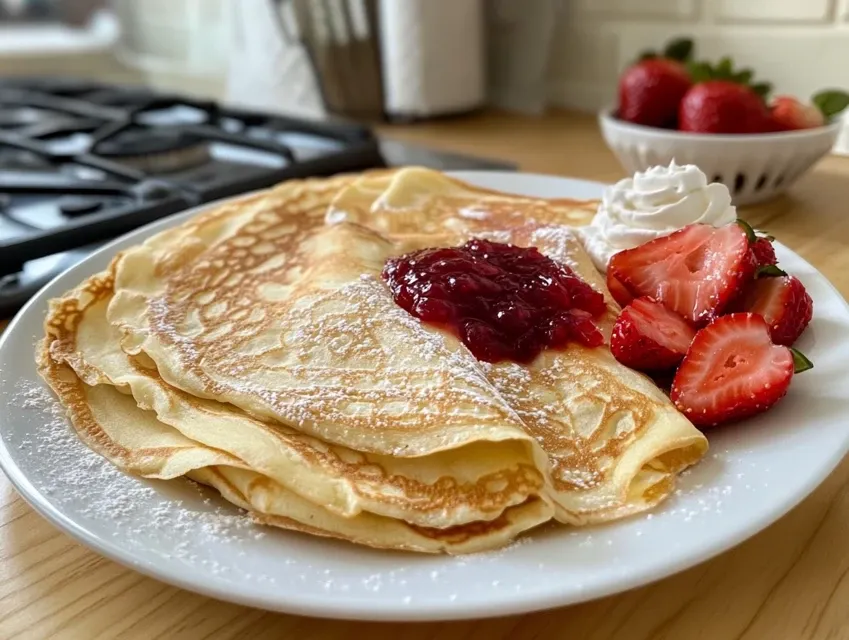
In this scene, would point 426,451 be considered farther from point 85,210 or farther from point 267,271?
point 85,210

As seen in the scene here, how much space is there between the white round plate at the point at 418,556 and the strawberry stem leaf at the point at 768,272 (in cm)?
14

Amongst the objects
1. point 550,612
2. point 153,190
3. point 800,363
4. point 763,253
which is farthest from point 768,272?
point 153,190

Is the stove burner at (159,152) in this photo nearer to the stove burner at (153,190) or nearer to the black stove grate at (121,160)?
the black stove grate at (121,160)

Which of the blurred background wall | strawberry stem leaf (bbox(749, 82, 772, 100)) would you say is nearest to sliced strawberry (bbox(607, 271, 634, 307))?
strawberry stem leaf (bbox(749, 82, 772, 100))

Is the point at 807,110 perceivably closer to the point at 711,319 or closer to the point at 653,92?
the point at 653,92

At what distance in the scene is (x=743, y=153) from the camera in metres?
1.47

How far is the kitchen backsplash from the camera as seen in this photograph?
6.03 feet

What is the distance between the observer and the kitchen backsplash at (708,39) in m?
1.84

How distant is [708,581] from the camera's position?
2.21 feet

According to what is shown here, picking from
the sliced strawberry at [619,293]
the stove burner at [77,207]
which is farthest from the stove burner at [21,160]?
the sliced strawberry at [619,293]

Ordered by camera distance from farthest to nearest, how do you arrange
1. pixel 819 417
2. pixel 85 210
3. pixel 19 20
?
pixel 19 20 < pixel 85 210 < pixel 819 417

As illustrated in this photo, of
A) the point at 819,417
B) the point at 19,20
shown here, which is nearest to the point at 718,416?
the point at 819,417

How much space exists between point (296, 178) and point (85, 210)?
41 cm

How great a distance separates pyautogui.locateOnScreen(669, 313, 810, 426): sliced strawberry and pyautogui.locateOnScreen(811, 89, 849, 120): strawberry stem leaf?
949 mm
